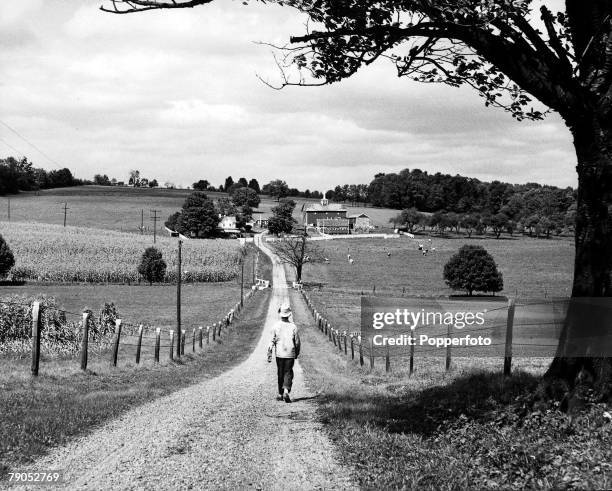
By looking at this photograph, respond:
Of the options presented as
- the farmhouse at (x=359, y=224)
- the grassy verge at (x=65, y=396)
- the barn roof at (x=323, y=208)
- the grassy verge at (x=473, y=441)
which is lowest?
the grassy verge at (x=65, y=396)

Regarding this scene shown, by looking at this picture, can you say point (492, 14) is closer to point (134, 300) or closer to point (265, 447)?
point (265, 447)

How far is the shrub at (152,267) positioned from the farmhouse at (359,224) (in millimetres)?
95250

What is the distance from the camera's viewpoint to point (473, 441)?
23.2 feet

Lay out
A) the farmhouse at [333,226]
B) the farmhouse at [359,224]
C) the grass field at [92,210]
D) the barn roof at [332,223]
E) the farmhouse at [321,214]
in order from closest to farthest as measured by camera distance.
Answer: the grass field at [92,210], the farmhouse at [333,226], the barn roof at [332,223], the farmhouse at [359,224], the farmhouse at [321,214]

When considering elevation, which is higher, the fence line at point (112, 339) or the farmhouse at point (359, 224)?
the farmhouse at point (359, 224)

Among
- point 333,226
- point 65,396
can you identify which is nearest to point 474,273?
point 65,396

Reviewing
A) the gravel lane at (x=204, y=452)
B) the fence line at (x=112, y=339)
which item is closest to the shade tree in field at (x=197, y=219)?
the fence line at (x=112, y=339)

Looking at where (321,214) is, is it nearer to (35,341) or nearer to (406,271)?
(406,271)

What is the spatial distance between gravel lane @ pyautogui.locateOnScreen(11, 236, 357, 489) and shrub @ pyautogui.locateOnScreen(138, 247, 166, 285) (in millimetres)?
71078

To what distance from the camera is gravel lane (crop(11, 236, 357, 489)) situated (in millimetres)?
6414

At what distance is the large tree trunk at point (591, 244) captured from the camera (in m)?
7.28

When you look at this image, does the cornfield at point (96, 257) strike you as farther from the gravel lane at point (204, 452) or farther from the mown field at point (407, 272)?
the gravel lane at point (204, 452)

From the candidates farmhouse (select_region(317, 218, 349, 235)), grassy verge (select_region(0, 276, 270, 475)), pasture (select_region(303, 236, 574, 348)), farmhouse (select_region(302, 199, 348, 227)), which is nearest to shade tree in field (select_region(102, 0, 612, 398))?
grassy verge (select_region(0, 276, 270, 475))

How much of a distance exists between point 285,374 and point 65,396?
4.40 meters
